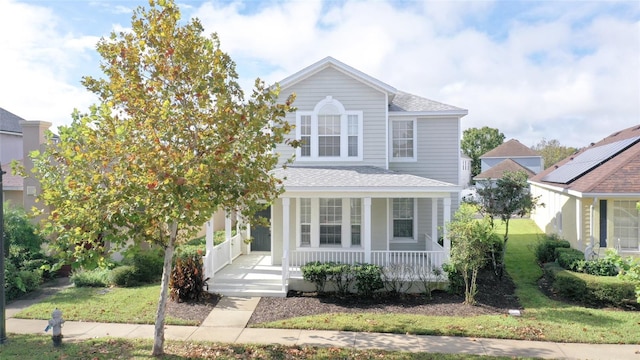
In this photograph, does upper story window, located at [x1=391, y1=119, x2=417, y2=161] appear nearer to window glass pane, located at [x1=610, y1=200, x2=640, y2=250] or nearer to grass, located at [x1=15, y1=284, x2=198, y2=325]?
window glass pane, located at [x1=610, y1=200, x2=640, y2=250]

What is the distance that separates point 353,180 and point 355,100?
3.64 m

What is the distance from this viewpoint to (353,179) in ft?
44.6

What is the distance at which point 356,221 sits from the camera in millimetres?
14570

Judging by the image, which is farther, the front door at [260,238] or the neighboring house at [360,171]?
the front door at [260,238]

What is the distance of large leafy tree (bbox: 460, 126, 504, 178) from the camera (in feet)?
255

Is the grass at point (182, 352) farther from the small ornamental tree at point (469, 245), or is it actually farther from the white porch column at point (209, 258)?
the white porch column at point (209, 258)

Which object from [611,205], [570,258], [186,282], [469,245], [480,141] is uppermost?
[480,141]

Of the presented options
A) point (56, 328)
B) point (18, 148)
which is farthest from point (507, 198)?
point (18, 148)

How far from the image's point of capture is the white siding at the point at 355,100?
15.5 metres

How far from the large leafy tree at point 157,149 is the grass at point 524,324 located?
12.6 ft

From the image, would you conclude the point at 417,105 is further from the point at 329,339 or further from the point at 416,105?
the point at 329,339

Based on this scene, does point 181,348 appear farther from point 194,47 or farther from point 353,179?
point 353,179

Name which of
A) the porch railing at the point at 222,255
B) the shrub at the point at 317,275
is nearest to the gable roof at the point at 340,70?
the porch railing at the point at 222,255

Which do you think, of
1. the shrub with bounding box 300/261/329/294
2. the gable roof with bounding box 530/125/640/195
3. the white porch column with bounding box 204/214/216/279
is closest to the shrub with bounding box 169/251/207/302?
the white porch column with bounding box 204/214/216/279
